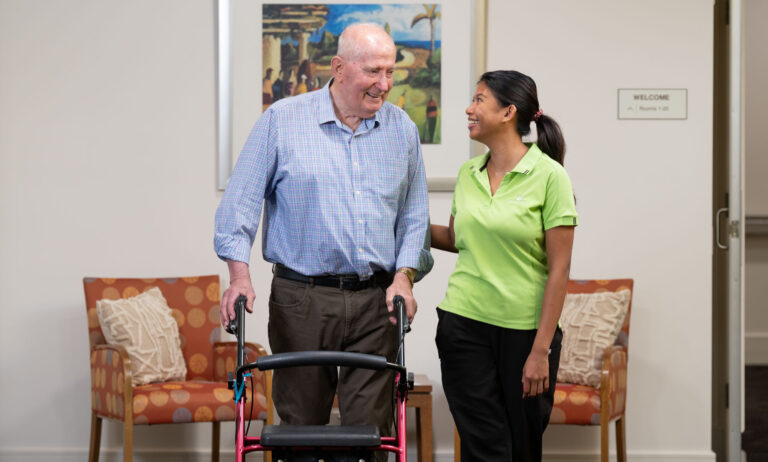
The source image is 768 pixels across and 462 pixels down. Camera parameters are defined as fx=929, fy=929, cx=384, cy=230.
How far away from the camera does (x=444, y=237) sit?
2725 millimetres

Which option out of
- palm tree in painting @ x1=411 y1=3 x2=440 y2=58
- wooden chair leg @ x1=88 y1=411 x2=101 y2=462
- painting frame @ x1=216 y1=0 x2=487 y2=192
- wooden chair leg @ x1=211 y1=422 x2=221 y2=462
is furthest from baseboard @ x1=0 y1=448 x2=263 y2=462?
palm tree in painting @ x1=411 y1=3 x2=440 y2=58

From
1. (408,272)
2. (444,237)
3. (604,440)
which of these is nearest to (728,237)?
(604,440)

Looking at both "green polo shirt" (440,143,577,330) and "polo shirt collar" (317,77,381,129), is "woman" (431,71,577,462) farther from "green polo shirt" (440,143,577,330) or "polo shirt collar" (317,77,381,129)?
"polo shirt collar" (317,77,381,129)

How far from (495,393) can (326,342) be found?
1.51 feet

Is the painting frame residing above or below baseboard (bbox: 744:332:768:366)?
above

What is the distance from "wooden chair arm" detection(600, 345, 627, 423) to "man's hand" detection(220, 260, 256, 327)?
79.6 inches

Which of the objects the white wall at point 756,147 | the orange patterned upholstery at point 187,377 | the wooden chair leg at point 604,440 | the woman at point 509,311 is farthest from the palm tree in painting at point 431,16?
the white wall at point 756,147

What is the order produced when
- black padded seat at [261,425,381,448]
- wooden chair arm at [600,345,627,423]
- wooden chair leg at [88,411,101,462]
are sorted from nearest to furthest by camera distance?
black padded seat at [261,425,381,448] → wooden chair arm at [600,345,627,423] → wooden chair leg at [88,411,101,462]

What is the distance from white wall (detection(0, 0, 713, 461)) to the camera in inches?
177

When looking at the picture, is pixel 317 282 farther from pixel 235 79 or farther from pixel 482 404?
pixel 235 79

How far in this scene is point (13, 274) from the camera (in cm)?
450

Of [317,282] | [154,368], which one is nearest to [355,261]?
[317,282]

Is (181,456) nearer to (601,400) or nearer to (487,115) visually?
(601,400)

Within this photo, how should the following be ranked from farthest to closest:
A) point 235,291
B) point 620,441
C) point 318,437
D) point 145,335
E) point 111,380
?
point 620,441
point 145,335
point 111,380
point 235,291
point 318,437
